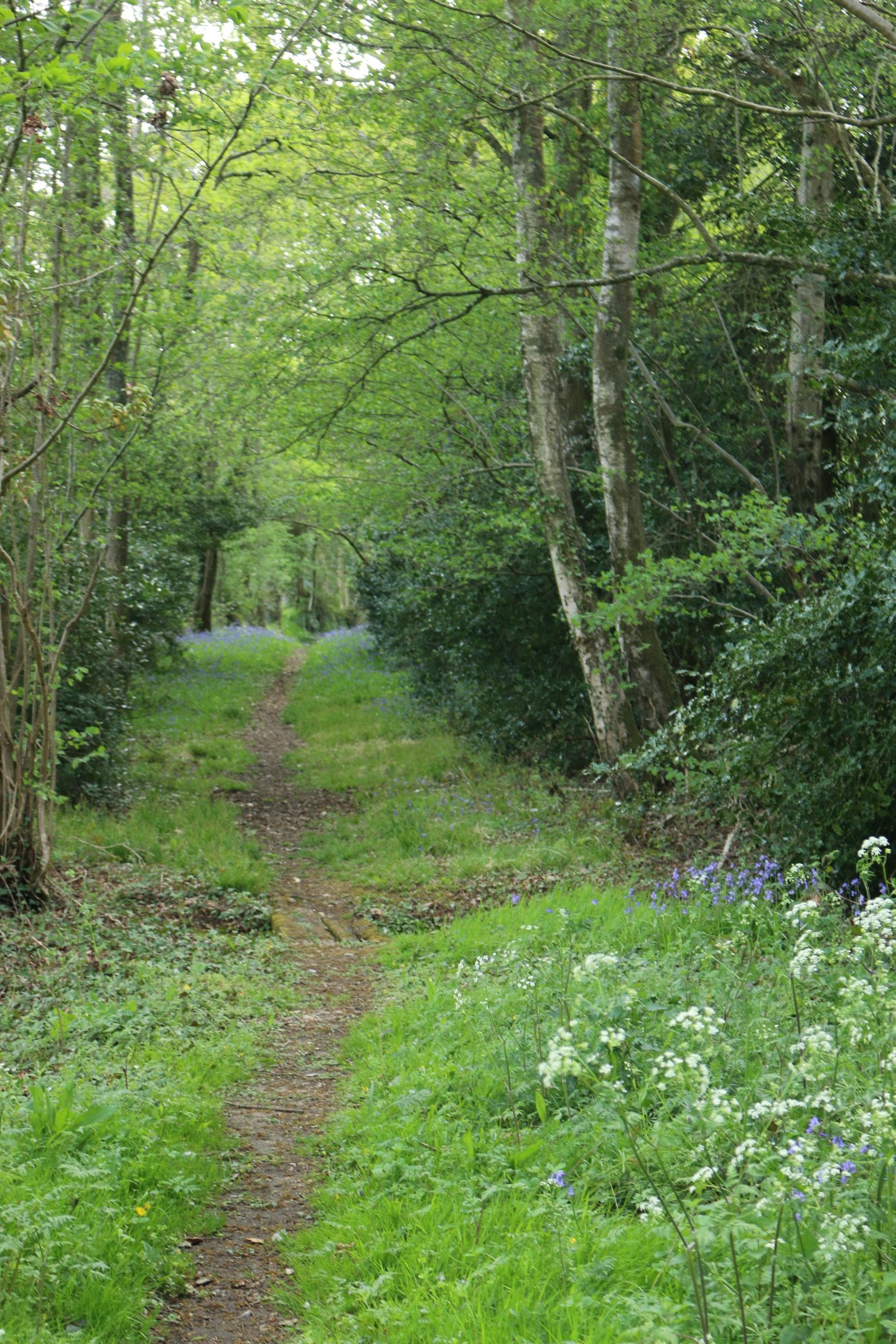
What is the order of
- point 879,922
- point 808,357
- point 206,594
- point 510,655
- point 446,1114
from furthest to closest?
point 206,594 < point 510,655 < point 808,357 < point 446,1114 < point 879,922

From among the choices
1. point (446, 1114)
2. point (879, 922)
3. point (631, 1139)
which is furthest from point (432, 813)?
point (631, 1139)

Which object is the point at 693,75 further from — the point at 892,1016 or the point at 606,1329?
the point at 606,1329

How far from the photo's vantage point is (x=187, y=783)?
1435 cm

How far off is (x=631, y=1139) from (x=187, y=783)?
12.1 meters

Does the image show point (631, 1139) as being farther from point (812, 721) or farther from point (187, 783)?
point (187, 783)

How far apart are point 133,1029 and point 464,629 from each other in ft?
35.1

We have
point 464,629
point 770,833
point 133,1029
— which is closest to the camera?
point 133,1029

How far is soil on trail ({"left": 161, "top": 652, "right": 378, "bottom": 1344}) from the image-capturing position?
3.87 meters

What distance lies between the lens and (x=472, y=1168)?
4250mm

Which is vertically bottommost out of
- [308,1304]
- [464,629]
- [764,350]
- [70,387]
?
[308,1304]

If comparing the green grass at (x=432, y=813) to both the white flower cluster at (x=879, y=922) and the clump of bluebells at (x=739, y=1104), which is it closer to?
the clump of bluebells at (x=739, y=1104)

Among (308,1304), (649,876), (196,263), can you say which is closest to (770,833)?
(649,876)

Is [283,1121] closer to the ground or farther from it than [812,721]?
closer to the ground

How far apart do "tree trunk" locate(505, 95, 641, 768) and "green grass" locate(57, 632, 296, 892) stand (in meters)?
4.01
